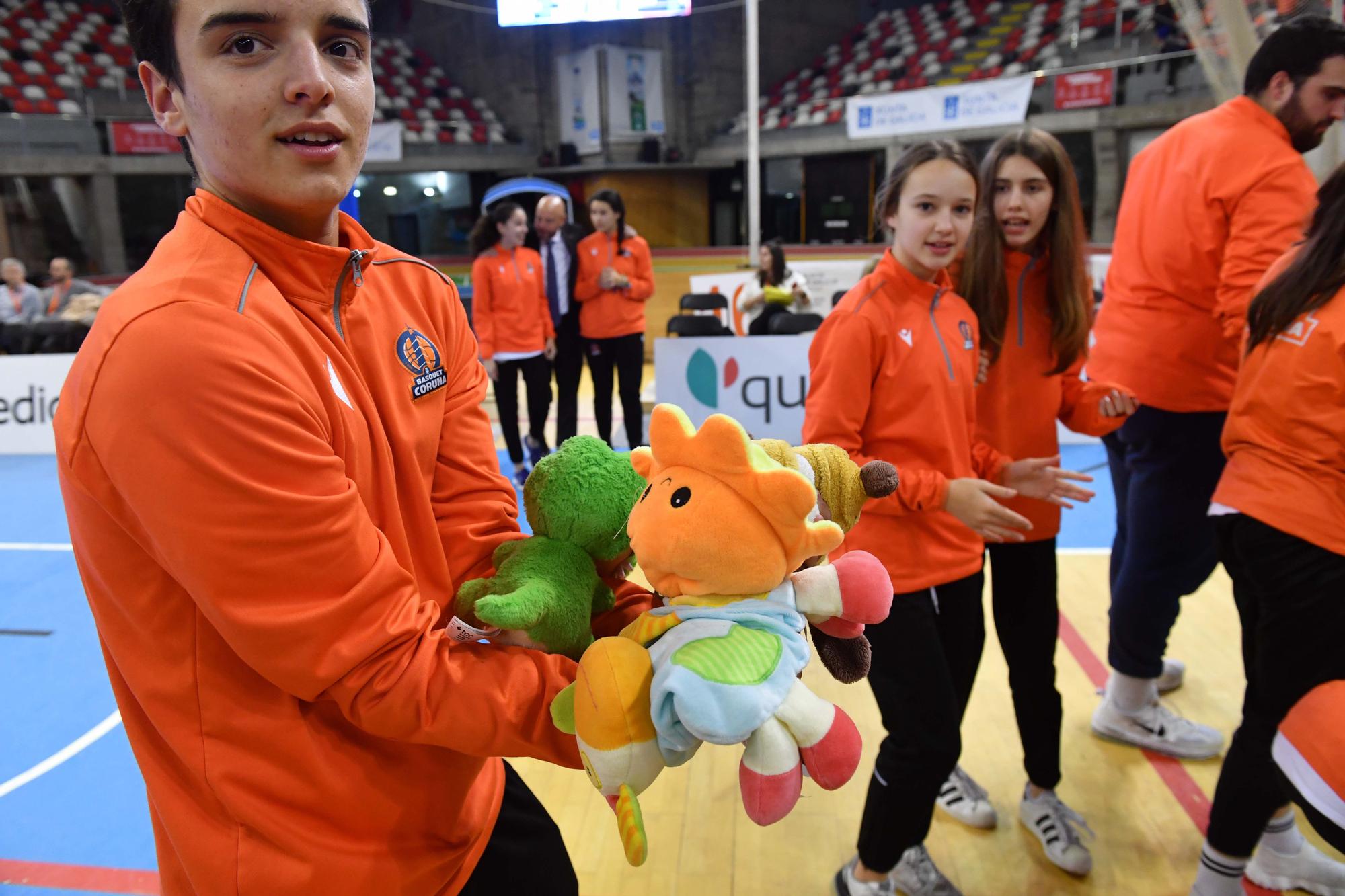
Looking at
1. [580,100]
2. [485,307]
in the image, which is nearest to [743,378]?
[485,307]

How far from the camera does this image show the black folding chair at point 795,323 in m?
6.12

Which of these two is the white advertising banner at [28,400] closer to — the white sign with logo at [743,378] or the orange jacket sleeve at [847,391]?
the white sign with logo at [743,378]

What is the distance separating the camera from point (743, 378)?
5.01 metres

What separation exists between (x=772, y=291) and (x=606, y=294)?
1.61 metres

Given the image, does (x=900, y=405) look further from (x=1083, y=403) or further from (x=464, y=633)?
(x=464, y=633)

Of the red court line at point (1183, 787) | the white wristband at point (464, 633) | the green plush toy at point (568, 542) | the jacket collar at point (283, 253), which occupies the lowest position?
the red court line at point (1183, 787)

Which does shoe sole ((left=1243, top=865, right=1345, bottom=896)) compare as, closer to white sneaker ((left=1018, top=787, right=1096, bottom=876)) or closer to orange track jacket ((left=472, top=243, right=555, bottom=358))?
white sneaker ((left=1018, top=787, right=1096, bottom=876))

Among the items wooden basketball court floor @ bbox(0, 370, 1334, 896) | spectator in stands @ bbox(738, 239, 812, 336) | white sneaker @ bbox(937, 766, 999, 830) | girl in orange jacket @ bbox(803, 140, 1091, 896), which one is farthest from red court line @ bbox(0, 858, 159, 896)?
spectator in stands @ bbox(738, 239, 812, 336)

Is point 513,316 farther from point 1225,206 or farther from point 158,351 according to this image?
point 158,351

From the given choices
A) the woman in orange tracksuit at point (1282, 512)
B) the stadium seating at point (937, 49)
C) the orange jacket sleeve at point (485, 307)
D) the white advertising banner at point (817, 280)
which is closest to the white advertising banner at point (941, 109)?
the stadium seating at point (937, 49)

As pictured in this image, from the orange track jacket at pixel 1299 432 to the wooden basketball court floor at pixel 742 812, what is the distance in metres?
1.02

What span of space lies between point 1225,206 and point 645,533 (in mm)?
2095

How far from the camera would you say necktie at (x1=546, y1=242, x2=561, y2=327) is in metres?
5.68

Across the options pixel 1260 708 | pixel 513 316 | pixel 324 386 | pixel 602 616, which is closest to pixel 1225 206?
pixel 1260 708
